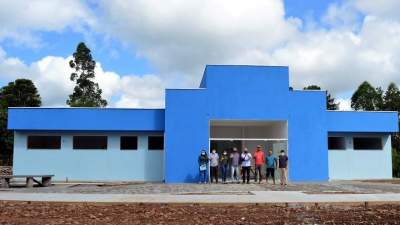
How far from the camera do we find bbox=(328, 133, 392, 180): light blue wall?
27.7 meters

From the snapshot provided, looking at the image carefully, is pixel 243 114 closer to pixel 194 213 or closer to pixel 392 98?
pixel 194 213

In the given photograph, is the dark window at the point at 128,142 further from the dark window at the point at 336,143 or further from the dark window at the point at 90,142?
the dark window at the point at 336,143

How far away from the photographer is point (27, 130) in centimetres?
2662

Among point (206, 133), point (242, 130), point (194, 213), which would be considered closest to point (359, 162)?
point (242, 130)

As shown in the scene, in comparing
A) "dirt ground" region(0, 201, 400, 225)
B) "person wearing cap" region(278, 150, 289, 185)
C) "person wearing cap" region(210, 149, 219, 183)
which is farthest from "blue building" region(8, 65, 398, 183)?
"dirt ground" region(0, 201, 400, 225)

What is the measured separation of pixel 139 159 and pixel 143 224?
1670 centimetres

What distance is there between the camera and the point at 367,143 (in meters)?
28.3

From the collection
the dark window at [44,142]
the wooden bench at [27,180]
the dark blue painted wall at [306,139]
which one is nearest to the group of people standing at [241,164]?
the dark blue painted wall at [306,139]

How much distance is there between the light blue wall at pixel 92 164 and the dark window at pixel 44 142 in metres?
0.24

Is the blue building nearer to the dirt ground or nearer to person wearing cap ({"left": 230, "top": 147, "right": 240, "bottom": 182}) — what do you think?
person wearing cap ({"left": 230, "top": 147, "right": 240, "bottom": 182})

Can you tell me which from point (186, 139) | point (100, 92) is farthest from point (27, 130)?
point (100, 92)

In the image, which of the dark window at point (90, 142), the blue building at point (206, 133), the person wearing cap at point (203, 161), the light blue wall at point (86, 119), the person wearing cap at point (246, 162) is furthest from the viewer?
the dark window at point (90, 142)

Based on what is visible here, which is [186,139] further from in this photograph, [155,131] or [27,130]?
[27,130]

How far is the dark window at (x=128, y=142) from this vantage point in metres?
26.8
